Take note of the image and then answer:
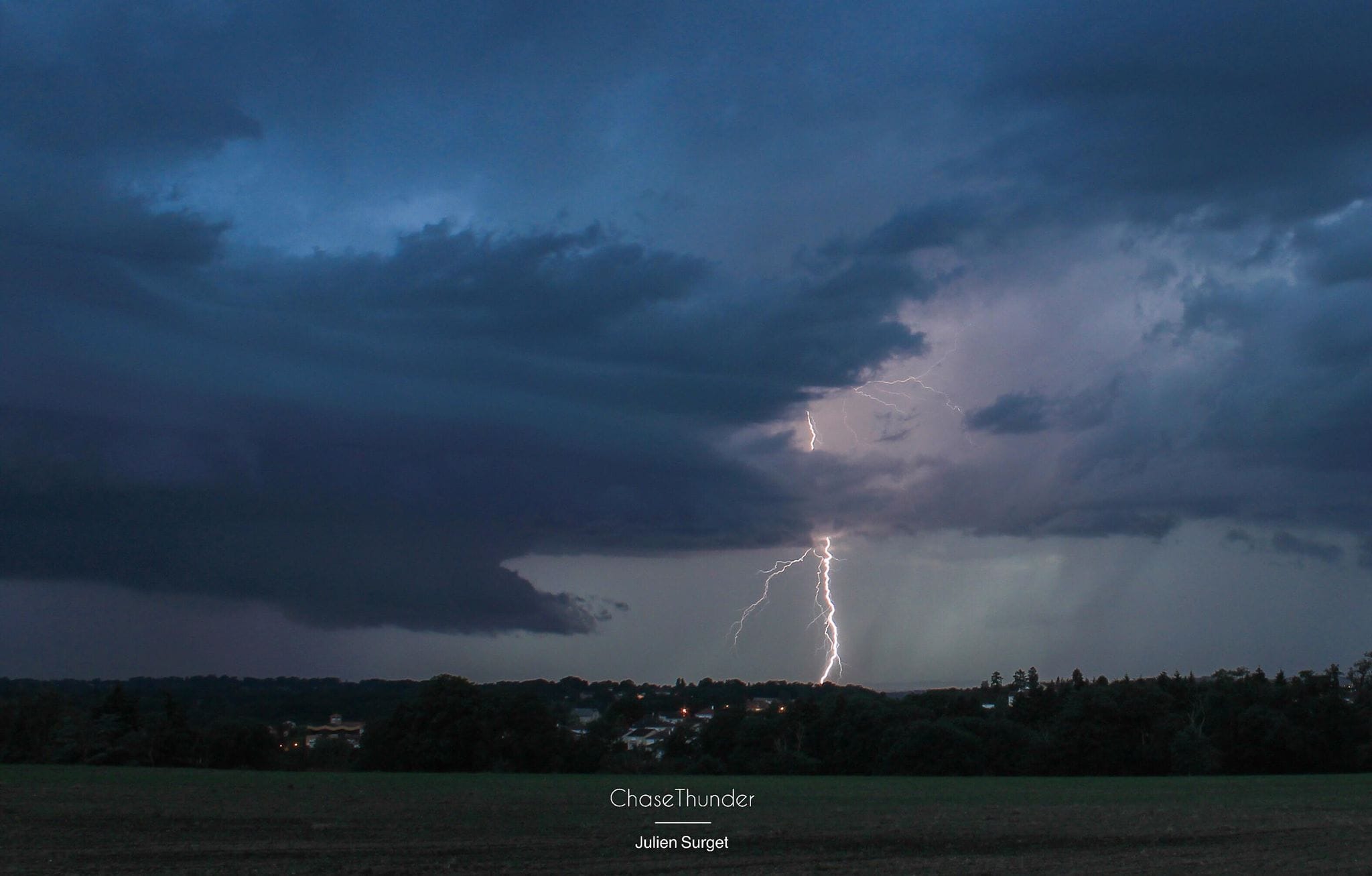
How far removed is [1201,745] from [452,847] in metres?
72.6

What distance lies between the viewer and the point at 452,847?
A: 71.3 ft

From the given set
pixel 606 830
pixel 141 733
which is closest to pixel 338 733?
pixel 141 733

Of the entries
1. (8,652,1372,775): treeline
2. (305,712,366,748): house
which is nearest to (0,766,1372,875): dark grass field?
(8,652,1372,775): treeline

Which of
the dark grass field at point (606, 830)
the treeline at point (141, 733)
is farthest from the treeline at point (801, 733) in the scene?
the dark grass field at point (606, 830)

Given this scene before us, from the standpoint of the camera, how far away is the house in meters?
80.8

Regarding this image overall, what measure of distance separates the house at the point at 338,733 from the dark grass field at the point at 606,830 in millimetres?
37326

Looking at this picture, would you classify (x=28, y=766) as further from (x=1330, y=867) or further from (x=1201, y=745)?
(x=1201, y=745)

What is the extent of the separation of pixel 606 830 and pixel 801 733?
6160 cm

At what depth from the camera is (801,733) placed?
84.3m

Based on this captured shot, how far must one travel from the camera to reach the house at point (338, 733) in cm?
8083

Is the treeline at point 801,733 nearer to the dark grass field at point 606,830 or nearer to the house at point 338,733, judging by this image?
the house at point 338,733

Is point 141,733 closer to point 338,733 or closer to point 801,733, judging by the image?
point 338,733

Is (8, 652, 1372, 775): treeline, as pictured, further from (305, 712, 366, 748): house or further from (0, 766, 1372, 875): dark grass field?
(0, 766, 1372, 875): dark grass field

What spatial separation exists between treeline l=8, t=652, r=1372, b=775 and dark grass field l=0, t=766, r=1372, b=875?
2882 centimetres
